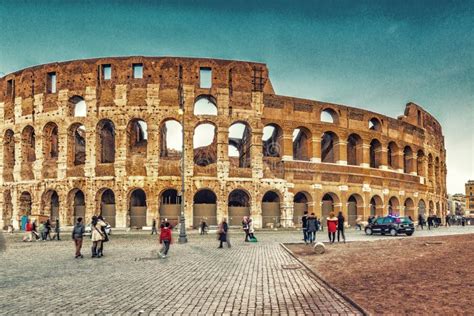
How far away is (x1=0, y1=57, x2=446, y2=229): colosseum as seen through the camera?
30875 mm

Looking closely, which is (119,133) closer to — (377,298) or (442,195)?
(377,298)

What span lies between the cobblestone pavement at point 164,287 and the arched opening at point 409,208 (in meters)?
33.9

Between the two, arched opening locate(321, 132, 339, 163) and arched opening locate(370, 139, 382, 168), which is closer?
arched opening locate(321, 132, 339, 163)

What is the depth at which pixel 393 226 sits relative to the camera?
1009 inches

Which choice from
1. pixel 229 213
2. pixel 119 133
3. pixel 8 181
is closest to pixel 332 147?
pixel 229 213

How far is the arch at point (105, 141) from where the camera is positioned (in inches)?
1256

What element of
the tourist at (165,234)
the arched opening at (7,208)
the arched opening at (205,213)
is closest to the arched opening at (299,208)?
the arched opening at (205,213)

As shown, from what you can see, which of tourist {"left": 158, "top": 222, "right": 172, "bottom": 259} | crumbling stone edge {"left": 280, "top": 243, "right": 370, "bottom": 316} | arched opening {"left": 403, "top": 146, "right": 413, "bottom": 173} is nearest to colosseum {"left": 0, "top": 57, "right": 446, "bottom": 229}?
arched opening {"left": 403, "top": 146, "right": 413, "bottom": 173}

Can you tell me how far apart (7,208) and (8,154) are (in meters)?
4.85

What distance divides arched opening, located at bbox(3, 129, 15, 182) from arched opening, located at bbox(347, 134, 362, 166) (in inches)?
1228

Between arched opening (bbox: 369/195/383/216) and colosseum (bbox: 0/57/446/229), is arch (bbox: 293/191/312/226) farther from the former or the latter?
arched opening (bbox: 369/195/383/216)

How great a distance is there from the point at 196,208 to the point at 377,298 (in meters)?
25.1

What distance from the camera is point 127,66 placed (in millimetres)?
31484

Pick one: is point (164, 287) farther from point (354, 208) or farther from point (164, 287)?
point (354, 208)
